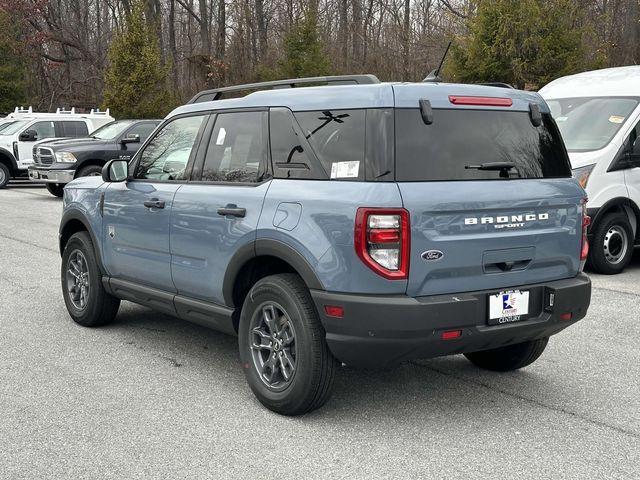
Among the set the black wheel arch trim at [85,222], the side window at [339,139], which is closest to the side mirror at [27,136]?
the black wheel arch trim at [85,222]

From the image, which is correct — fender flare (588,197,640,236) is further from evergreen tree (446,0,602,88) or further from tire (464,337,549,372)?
A: evergreen tree (446,0,602,88)

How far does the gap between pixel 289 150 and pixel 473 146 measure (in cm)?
105

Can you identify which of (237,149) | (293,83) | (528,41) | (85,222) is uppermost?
(528,41)

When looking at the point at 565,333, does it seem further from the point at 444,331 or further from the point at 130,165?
the point at 130,165

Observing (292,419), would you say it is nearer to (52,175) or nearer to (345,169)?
(345,169)

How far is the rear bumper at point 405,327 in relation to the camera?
12.5 ft

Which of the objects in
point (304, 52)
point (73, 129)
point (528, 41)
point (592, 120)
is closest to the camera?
point (592, 120)

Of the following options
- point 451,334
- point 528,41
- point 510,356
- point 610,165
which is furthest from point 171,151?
point 528,41

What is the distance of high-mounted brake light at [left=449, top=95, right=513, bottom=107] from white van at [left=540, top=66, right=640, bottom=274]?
15.4ft

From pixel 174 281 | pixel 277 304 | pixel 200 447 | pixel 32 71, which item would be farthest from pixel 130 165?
pixel 32 71

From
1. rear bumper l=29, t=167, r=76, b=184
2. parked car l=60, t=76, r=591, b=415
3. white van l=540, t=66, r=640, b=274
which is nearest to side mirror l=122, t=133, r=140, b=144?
rear bumper l=29, t=167, r=76, b=184

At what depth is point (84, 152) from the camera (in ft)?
55.3

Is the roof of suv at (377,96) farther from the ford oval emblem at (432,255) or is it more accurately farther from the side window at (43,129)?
the side window at (43,129)

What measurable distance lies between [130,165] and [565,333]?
3717 millimetres
